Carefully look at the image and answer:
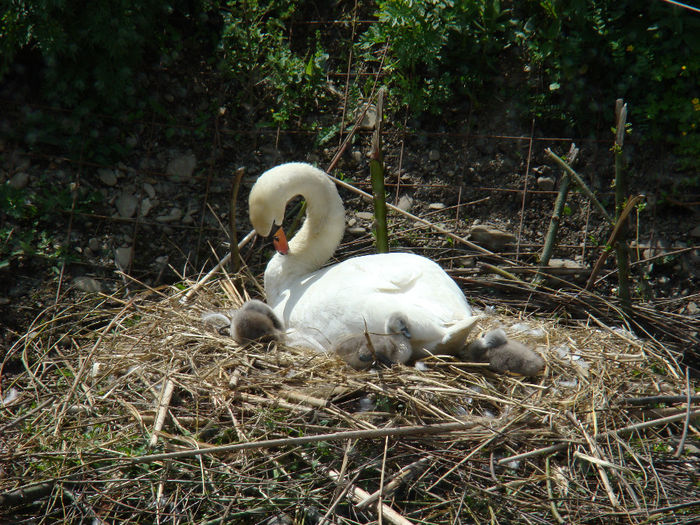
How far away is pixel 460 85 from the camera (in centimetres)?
626

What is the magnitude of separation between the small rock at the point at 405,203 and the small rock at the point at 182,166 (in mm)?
1823

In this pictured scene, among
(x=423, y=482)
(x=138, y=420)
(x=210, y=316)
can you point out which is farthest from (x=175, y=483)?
(x=210, y=316)

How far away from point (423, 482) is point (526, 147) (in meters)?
3.66

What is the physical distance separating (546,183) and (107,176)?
12.2ft

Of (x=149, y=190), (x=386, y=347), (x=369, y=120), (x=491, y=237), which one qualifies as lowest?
(x=386, y=347)

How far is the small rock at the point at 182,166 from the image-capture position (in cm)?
607

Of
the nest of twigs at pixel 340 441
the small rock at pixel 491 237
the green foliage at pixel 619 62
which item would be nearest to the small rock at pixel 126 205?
the nest of twigs at pixel 340 441

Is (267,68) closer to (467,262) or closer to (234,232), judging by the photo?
(234,232)

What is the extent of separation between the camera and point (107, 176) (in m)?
5.92

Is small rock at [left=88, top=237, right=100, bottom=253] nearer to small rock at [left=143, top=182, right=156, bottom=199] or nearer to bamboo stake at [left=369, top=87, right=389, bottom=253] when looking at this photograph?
small rock at [left=143, top=182, right=156, bottom=199]

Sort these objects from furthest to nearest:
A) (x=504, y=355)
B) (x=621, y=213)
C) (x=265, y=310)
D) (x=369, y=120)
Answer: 1. (x=369, y=120)
2. (x=621, y=213)
3. (x=265, y=310)
4. (x=504, y=355)

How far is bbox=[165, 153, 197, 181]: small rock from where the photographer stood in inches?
239

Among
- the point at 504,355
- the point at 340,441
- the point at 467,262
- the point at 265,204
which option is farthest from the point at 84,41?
the point at 504,355

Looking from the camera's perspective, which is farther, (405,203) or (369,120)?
(369,120)
